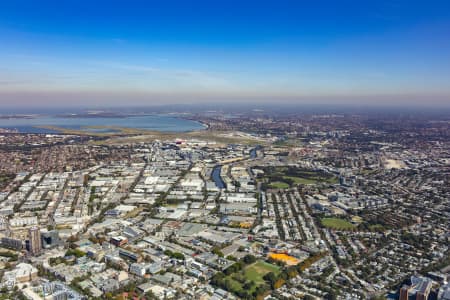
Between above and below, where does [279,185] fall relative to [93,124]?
below

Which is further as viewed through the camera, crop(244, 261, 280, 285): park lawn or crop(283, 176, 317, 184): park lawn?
crop(283, 176, 317, 184): park lawn

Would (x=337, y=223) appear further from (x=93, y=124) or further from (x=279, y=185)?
(x=93, y=124)

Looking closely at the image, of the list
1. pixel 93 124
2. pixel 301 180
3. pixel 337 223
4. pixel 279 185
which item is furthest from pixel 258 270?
pixel 93 124

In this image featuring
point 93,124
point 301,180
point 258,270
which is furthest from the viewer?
point 93,124

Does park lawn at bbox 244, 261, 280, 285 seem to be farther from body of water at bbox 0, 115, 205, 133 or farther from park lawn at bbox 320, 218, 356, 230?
body of water at bbox 0, 115, 205, 133

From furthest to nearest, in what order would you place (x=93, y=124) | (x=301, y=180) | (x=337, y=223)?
(x=93, y=124) → (x=301, y=180) → (x=337, y=223)

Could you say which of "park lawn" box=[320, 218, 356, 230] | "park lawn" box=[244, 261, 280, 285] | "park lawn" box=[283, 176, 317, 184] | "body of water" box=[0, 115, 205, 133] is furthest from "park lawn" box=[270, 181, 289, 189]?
"body of water" box=[0, 115, 205, 133]

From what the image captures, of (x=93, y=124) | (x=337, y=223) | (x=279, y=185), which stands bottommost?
(x=337, y=223)

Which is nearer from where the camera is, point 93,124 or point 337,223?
point 337,223
